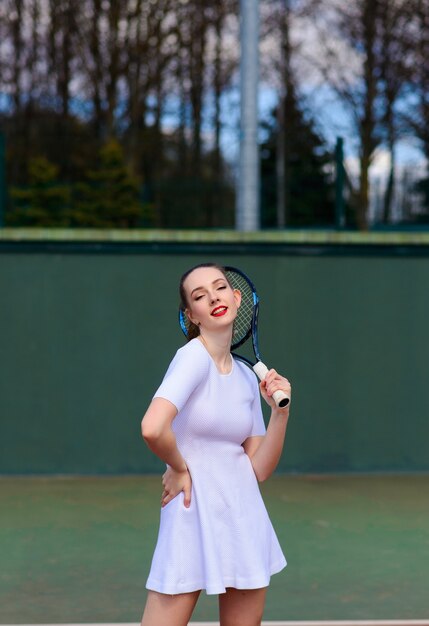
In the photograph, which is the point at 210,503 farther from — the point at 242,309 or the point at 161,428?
the point at 242,309

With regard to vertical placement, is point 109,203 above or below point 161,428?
above

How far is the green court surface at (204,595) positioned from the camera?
5340 mm

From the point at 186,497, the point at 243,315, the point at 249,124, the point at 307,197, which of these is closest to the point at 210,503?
the point at 186,497

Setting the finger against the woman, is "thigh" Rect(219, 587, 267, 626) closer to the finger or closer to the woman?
the woman

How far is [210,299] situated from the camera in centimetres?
368

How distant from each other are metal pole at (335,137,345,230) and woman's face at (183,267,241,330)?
5.52m

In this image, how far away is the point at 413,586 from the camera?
5.71 metres

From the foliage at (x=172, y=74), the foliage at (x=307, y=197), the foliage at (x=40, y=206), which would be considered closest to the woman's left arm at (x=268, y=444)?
the foliage at (x=307, y=197)

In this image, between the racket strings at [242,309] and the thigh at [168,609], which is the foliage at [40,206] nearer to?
the racket strings at [242,309]

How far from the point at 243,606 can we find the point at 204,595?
1.96 meters

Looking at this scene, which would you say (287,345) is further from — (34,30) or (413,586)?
(34,30)

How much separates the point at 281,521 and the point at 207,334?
380cm

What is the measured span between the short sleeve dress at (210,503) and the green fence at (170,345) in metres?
4.94

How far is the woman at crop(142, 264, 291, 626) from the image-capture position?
11.6ft
